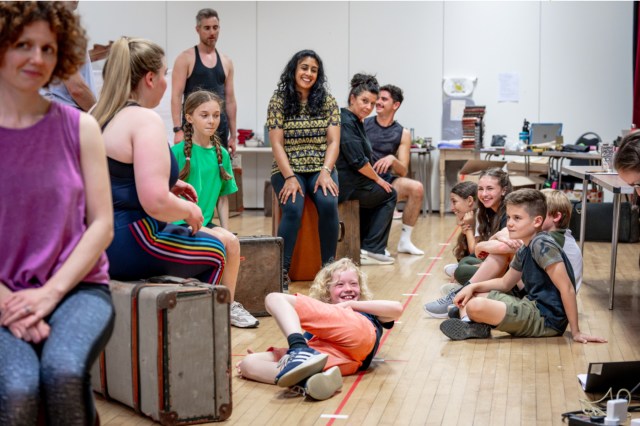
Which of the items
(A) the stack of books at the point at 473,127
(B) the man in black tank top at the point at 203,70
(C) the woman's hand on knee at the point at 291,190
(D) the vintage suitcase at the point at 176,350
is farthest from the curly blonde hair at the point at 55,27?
(A) the stack of books at the point at 473,127

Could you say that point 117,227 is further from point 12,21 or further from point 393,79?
point 393,79

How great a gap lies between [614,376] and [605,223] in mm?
4448

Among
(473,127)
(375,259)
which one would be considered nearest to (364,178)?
(375,259)

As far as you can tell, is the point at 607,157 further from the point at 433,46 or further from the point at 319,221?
the point at 433,46

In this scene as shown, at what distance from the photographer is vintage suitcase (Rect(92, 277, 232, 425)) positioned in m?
2.84

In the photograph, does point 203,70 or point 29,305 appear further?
point 203,70

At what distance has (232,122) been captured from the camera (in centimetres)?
662

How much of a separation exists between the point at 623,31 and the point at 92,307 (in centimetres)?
867

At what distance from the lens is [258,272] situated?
4.60 meters

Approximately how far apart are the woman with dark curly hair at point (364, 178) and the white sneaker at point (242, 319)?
6.17ft

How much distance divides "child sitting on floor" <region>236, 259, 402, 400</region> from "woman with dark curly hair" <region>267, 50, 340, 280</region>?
5.82 ft

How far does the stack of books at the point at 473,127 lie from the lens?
9398 mm

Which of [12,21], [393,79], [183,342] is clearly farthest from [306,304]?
[393,79]

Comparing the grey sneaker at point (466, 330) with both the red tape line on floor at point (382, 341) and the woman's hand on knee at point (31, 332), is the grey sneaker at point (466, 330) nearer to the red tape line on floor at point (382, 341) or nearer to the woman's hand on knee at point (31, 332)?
the red tape line on floor at point (382, 341)
